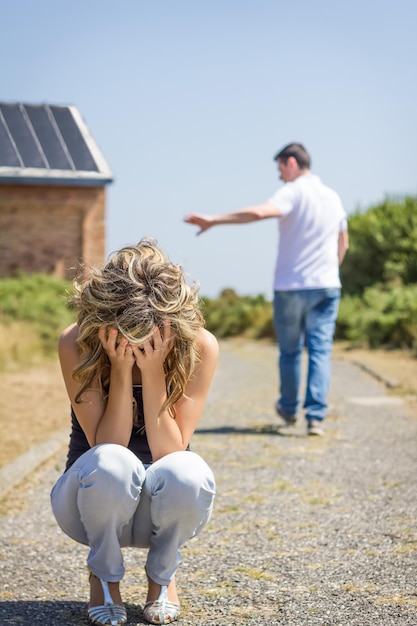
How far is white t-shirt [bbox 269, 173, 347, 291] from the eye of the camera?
7242 mm

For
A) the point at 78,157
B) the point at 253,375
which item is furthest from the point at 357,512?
the point at 78,157

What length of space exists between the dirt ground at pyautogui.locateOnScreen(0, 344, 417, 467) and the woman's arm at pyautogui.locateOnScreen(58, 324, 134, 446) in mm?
2994

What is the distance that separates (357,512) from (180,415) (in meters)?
1.87

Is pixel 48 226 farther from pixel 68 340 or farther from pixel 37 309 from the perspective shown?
pixel 68 340

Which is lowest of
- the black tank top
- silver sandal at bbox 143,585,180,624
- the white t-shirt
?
silver sandal at bbox 143,585,180,624

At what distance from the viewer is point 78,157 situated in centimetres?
1711

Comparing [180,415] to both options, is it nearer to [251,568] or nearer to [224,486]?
[251,568]

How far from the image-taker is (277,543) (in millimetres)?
4230

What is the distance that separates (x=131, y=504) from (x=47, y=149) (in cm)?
1465

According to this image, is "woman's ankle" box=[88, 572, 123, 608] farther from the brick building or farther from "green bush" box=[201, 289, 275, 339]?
"green bush" box=[201, 289, 275, 339]

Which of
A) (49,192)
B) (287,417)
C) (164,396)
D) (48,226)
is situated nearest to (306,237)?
(287,417)

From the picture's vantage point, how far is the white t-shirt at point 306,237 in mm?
7242

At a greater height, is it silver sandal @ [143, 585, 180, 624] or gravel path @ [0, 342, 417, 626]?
silver sandal @ [143, 585, 180, 624]

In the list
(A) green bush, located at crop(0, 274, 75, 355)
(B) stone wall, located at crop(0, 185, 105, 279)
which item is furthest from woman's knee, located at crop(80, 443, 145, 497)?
(B) stone wall, located at crop(0, 185, 105, 279)
